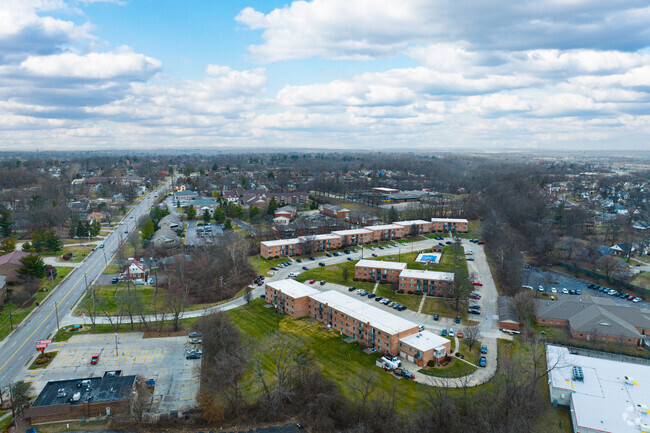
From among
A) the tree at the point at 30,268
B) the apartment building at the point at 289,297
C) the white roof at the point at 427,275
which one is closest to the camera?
the apartment building at the point at 289,297

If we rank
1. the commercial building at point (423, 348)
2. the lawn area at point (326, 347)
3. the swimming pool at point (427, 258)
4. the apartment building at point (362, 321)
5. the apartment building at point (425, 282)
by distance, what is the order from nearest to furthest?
the lawn area at point (326, 347)
the commercial building at point (423, 348)
the apartment building at point (362, 321)
the apartment building at point (425, 282)
the swimming pool at point (427, 258)

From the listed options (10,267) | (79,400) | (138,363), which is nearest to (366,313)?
(138,363)

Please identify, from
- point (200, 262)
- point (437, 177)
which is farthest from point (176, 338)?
point (437, 177)

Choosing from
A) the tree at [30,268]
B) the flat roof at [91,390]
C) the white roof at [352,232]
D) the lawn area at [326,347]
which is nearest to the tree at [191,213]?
the white roof at [352,232]

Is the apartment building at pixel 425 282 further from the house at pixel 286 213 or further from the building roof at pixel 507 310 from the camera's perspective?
the house at pixel 286 213

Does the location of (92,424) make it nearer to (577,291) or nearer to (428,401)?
(428,401)

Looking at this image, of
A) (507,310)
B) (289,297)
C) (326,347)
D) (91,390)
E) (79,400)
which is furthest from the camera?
(289,297)

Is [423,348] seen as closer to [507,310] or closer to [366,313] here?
[366,313]
